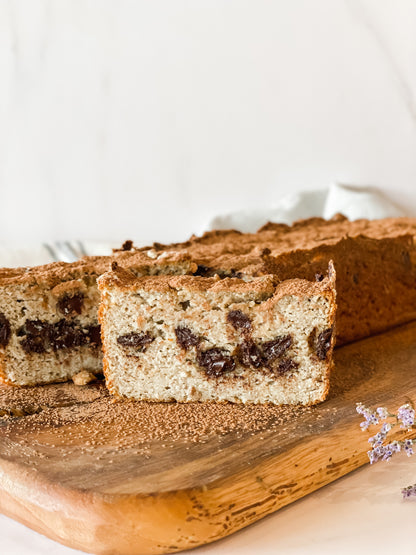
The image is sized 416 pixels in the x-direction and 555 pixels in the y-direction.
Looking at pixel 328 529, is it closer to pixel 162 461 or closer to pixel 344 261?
pixel 162 461

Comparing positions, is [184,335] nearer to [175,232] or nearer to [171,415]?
[171,415]

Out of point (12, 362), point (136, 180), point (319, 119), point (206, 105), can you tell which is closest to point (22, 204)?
point (136, 180)

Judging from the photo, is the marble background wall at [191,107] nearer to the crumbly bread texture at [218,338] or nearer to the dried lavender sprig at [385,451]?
the crumbly bread texture at [218,338]

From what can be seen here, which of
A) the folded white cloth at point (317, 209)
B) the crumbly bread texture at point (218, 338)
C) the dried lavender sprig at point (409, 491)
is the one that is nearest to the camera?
the dried lavender sprig at point (409, 491)

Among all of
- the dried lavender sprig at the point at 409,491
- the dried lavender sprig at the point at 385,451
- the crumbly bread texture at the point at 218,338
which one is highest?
the crumbly bread texture at the point at 218,338

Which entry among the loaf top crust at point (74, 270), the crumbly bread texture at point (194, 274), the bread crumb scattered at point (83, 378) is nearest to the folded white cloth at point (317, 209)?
the crumbly bread texture at point (194, 274)

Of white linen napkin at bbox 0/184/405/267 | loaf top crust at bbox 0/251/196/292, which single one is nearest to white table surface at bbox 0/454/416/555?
loaf top crust at bbox 0/251/196/292

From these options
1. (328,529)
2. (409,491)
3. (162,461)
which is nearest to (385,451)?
(409,491)
